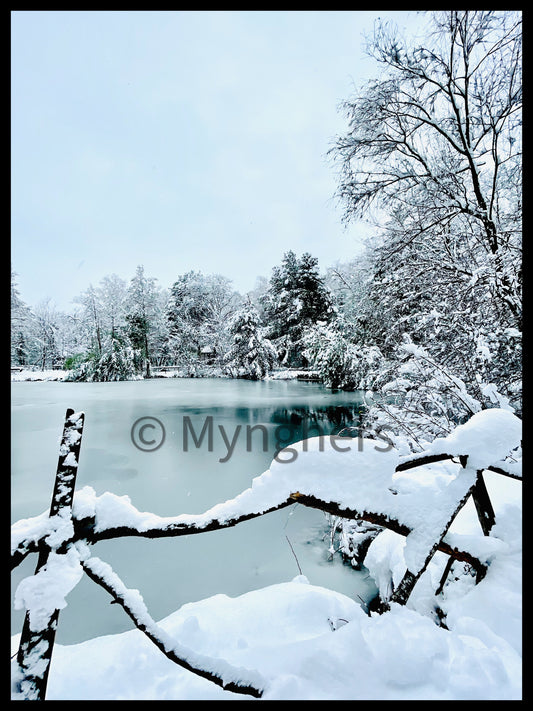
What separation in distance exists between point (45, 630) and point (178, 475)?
575 centimetres

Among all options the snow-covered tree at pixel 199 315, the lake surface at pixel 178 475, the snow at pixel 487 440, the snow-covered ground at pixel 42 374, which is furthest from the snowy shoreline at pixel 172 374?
the snow at pixel 487 440

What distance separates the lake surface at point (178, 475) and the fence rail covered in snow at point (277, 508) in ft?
2.07

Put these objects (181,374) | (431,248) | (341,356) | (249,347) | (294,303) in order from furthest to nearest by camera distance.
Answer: (181,374)
(249,347)
(294,303)
(341,356)
(431,248)

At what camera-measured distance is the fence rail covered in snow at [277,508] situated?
2.38 feet

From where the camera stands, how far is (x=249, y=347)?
1002cm

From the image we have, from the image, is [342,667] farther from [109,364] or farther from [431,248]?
[109,364]

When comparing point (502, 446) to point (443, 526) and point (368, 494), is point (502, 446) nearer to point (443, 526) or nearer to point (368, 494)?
point (443, 526)

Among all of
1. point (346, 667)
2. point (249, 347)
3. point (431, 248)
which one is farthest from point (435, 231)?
point (249, 347)

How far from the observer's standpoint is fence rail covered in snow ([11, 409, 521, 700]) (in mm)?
727

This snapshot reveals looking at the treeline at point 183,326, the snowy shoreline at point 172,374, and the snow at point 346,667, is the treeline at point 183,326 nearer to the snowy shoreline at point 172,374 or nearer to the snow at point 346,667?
the snowy shoreline at point 172,374

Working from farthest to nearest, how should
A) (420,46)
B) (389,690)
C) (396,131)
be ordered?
(396,131) < (420,46) < (389,690)

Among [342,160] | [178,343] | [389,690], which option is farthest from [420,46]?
[178,343]
